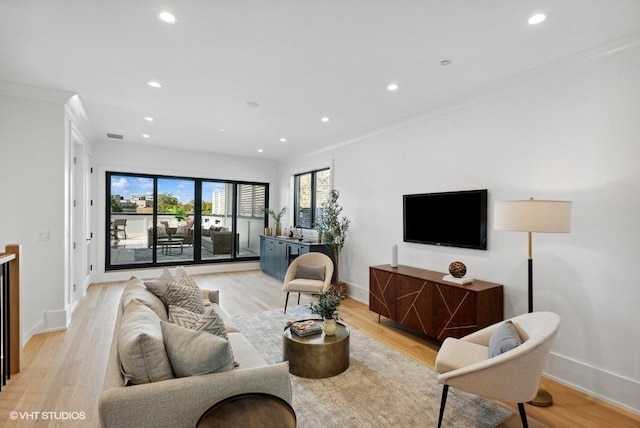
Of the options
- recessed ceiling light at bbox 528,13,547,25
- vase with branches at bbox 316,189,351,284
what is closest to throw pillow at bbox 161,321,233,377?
recessed ceiling light at bbox 528,13,547,25

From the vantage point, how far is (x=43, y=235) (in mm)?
3693

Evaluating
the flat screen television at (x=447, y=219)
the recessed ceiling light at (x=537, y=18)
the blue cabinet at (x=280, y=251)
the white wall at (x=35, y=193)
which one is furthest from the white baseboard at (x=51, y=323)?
the recessed ceiling light at (x=537, y=18)

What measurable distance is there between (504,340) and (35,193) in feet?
16.1

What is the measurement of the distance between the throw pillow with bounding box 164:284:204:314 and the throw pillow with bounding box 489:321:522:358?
225 centimetres

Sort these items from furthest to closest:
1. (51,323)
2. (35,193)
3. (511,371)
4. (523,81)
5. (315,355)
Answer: (51,323) < (35,193) < (523,81) < (315,355) < (511,371)

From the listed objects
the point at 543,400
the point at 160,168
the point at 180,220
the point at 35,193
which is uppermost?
the point at 160,168

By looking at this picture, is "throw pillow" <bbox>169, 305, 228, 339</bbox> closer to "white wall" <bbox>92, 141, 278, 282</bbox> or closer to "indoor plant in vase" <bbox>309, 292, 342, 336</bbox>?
"indoor plant in vase" <bbox>309, 292, 342, 336</bbox>

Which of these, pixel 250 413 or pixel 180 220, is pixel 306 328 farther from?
pixel 180 220

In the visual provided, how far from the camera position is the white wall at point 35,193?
11.5ft

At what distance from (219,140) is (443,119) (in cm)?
405

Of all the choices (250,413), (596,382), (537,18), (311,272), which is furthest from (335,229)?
(250,413)

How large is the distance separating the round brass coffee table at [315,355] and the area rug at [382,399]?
66 millimetres

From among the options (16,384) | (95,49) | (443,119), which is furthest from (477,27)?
(16,384)

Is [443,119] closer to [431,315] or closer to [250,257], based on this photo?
[431,315]
